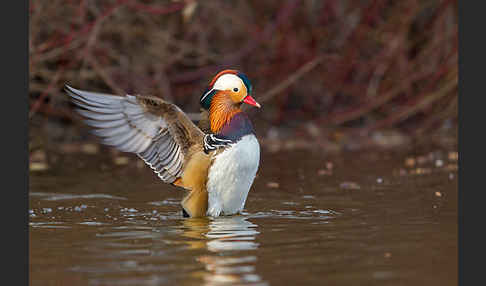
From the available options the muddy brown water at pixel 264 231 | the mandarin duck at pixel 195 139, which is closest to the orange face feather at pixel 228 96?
the mandarin duck at pixel 195 139

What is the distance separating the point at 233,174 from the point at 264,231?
0.76 m

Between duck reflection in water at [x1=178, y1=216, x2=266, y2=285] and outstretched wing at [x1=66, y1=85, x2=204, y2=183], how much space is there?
22.4 inches

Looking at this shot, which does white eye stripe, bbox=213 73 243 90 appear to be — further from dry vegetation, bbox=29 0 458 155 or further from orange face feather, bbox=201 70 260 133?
dry vegetation, bbox=29 0 458 155

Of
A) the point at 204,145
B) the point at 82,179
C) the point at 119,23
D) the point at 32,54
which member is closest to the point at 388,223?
the point at 204,145

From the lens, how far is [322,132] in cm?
1172

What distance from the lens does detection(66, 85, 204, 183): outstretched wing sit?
6.13 m

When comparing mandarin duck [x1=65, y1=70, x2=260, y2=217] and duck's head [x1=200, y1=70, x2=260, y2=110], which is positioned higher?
duck's head [x1=200, y1=70, x2=260, y2=110]

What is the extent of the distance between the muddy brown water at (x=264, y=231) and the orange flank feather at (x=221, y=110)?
70cm

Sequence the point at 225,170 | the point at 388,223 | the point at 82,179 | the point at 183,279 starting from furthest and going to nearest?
the point at 82,179
the point at 225,170
the point at 388,223
the point at 183,279

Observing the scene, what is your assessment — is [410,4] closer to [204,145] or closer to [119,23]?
[119,23]

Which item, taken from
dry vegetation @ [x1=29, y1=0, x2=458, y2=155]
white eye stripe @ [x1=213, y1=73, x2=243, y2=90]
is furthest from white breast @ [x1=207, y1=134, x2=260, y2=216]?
dry vegetation @ [x1=29, y1=0, x2=458, y2=155]

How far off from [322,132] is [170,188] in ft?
14.3

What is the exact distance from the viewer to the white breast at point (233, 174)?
19.7 feet

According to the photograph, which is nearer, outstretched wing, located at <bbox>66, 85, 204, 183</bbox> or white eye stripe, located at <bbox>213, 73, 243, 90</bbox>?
outstretched wing, located at <bbox>66, 85, 204, 183</bbox>
